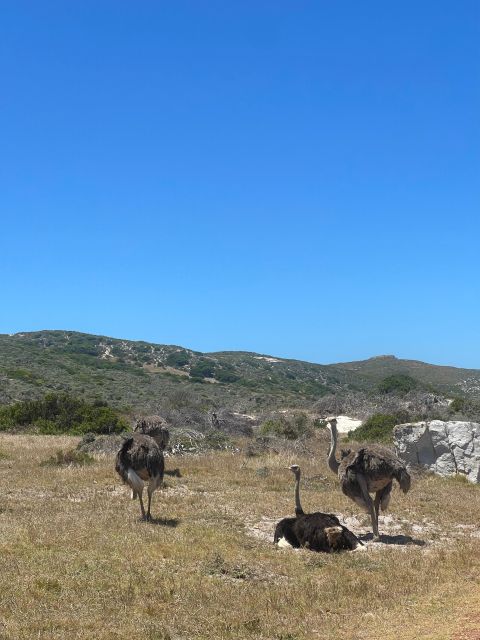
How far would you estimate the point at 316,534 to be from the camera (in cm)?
1084

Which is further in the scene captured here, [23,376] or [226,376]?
[226,376]

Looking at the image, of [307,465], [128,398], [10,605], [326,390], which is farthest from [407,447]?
[326,390]

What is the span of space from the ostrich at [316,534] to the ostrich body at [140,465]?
244 centimetres

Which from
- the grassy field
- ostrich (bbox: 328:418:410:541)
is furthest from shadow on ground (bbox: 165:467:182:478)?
Result: ostrich (bbox: 328:418:410:541)

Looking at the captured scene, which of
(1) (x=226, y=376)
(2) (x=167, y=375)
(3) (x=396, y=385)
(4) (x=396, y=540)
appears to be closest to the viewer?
(4) (x=396, y=540)

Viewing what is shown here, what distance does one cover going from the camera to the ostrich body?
40.2ft

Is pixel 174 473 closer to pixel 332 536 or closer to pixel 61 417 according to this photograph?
pixel 332 536

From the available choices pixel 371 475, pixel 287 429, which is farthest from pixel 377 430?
pixel 371 475

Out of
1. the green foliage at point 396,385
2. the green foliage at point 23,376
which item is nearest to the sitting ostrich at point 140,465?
the green foliage at point 23,376

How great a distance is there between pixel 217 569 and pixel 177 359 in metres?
78.9

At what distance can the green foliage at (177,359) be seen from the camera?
85213mm

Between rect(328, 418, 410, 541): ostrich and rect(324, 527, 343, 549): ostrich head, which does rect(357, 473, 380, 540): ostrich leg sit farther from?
rect(324, 527, 343, 549): ostrich head

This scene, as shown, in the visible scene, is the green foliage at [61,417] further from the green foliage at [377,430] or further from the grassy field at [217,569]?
the grassy field at [217,569]

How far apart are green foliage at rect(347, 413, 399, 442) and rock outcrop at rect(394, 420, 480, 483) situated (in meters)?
4.98
